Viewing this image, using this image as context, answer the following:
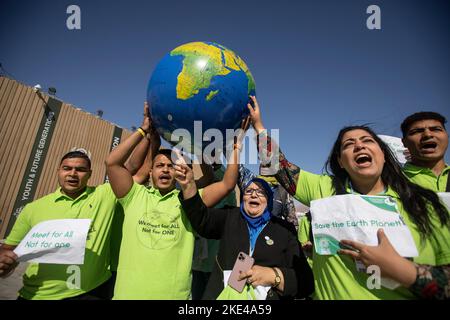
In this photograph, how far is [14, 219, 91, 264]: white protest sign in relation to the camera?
2.21m

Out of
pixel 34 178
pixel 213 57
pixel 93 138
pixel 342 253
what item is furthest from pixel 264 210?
pixel 93 138

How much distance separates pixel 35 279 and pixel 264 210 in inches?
90.1

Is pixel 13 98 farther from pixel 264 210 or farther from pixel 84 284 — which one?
pixel 264 210

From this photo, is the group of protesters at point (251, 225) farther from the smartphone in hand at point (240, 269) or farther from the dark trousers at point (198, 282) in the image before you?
the dark trousers at point (198, 282)

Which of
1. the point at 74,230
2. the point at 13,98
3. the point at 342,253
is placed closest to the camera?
the point at 342,253

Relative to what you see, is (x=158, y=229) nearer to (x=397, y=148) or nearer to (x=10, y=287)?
(x=397, y=148)

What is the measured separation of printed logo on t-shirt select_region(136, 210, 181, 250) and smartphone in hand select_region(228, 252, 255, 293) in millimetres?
646

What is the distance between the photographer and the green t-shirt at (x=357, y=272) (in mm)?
1621

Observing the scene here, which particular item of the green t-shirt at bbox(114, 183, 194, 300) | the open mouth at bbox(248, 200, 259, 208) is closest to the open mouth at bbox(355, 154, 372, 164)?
the open mouth at bbox(248, 200, 259, 208)

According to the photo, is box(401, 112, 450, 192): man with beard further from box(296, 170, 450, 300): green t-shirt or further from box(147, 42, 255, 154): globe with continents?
box(147, 42, 255, 154): globe with continents

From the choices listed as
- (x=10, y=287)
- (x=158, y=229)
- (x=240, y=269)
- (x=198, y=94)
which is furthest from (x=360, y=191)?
(x=10, y=287)

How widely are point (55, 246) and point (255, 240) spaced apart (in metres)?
1.77

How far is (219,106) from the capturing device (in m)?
2.33
